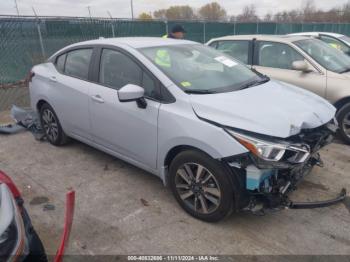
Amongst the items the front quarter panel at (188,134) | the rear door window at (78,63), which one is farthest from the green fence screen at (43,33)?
the front quarter panel at (188,134)

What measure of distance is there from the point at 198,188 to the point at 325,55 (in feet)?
12.8

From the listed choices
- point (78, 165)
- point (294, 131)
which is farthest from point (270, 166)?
point (78, 165)

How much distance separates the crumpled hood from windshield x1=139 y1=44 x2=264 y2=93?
174 millimetres

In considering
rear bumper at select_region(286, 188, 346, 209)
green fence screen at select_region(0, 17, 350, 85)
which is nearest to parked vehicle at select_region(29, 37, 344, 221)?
rear bumper at select_region(286, 188, 346, 209)

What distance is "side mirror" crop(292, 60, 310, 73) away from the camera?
5.25 m

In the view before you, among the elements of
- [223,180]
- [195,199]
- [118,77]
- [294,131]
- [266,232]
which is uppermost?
[118,77]

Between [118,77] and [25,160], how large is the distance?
202 centimetres

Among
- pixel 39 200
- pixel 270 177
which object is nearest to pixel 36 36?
pixel 39 200

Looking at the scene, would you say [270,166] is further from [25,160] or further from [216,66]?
[25,160]

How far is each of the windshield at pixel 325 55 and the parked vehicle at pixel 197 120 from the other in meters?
2.00

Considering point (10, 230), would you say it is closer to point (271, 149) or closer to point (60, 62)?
point (271, 149)

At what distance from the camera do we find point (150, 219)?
322 centimetres

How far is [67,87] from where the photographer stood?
4.30 metres

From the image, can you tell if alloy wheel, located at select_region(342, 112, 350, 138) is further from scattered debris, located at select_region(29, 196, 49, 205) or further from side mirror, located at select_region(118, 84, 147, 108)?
scattered debris, located at select_region(29, 196, 49, 205)
